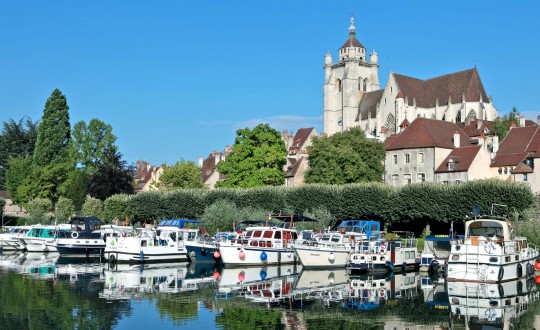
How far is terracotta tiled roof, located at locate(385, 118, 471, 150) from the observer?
76.4 meters

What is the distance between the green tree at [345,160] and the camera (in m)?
73.2

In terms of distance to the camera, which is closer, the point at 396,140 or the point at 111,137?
the point at 396,140

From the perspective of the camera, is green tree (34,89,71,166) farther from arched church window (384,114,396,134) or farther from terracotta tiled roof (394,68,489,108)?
terracotta tiled roof (394,68,489,108)

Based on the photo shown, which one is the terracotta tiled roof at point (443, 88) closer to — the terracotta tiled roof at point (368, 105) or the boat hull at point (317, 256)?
the terracotta tiled roof at point (368, 105)

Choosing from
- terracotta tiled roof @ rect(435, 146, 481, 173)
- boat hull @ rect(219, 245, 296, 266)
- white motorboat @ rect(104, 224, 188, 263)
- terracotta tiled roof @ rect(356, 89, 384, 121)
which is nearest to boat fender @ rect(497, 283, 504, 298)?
boat hull @ rect(219, 245, 296, 266)

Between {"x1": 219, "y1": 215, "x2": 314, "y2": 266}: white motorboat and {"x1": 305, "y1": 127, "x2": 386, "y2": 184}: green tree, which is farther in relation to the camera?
{"x1": 305, "y1": 127, "x2": 386, "y2": 184}: green tree

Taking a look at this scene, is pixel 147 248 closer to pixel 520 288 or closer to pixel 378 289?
pixel 378 289

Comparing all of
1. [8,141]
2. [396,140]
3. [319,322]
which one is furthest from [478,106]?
[319,322]

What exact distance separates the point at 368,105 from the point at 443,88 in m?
16.3

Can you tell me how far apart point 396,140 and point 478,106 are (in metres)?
42.3

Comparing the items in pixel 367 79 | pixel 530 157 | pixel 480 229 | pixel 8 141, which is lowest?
pixel 480 229

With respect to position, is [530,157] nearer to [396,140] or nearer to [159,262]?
[396,140]

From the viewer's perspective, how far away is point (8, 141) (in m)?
112

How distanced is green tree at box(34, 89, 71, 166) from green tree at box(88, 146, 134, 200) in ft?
37.2
